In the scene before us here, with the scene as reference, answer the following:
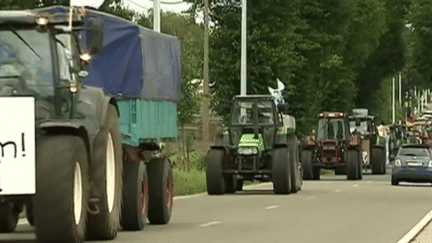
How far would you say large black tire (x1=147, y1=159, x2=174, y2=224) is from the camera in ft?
78.6

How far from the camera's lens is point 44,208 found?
17.3 metres

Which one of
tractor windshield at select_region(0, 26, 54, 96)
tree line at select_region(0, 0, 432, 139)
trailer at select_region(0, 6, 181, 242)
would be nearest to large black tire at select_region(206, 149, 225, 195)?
→ tree line at select_region(0, 0, 432, 139)

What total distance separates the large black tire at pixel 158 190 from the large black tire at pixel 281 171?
14636mm

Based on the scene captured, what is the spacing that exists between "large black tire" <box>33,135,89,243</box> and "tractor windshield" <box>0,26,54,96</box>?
1.53 metres

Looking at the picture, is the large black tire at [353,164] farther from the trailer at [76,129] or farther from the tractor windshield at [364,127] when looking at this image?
the trailer at [76,129]

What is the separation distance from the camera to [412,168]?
4962cm

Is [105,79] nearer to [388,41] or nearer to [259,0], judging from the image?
[259,0]

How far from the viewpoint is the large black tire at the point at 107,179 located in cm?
1898

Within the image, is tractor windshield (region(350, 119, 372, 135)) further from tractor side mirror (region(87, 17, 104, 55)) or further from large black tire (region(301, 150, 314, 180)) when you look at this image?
tractor side mirror (region(87, 17, 104, 55))

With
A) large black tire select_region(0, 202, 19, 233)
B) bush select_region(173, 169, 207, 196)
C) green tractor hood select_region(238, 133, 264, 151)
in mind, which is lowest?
bush select_region(173, 169, 207, 196)

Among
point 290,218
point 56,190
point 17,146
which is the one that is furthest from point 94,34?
point 290,218

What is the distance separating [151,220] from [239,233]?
255 centimetres

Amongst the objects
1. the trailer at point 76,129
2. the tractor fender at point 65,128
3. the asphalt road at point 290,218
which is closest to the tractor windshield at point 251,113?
the asphalt road at point 290,218

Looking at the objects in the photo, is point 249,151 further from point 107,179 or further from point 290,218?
point 107,179
